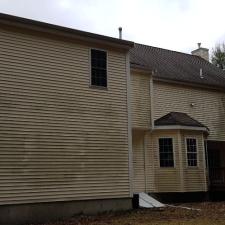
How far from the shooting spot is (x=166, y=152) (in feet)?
72.1

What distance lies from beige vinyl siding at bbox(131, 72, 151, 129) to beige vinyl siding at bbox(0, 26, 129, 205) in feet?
11.3

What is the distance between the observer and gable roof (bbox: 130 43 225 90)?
24.3 meters

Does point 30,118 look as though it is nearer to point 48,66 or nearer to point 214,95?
point 48,66

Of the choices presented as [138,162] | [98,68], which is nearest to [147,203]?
[138,162]

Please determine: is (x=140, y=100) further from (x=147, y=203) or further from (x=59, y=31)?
(x=59, y=31)

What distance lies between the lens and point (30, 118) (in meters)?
15.1

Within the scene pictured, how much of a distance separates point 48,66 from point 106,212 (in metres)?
5.91

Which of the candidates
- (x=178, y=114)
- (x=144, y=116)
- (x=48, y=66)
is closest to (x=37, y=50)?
(x=48, y=66)

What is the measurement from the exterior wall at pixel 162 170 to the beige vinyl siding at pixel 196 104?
4.96 feet

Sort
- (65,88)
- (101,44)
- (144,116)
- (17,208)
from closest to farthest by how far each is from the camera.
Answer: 1. (17,208)
2. (65,88)
3. (101,44)
4. (144,116)

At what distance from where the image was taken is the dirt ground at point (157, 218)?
45.0 feet

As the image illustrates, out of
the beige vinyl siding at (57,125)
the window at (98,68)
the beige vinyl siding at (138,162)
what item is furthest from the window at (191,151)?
the window at (98,68)

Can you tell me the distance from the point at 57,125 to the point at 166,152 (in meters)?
8.04

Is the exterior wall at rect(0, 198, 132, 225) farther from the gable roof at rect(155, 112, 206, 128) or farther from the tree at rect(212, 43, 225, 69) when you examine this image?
the tree at rect(212, 43, 225, 69)
